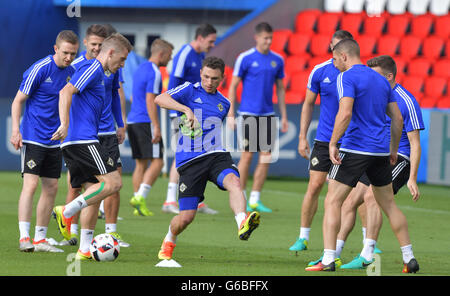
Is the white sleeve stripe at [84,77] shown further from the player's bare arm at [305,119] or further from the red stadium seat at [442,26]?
the red stadium seat at [442,26]

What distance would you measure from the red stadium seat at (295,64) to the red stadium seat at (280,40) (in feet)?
1.47

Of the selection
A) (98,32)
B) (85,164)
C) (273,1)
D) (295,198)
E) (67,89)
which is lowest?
(295,198)

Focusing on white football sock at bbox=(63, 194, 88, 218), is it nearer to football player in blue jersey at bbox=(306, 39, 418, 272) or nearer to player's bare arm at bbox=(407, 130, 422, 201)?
football player in blue jersey at bbox=(306, 39, 418, 272)

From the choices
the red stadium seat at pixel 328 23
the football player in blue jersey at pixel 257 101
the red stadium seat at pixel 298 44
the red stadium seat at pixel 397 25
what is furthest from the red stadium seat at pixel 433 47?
the football player in blue jersey at pixel 257 101

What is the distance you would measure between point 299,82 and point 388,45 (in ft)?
10.6

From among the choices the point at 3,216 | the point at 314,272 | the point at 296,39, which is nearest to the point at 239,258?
the point at 314,272

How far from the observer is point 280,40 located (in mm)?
23438

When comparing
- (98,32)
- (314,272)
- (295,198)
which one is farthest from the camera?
(295,198)

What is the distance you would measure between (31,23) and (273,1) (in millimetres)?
6500

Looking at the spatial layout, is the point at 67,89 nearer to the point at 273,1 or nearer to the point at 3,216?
the point at 3,216

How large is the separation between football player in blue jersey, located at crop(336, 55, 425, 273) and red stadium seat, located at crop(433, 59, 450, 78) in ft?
50.6

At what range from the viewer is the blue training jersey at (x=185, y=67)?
11.6 meters

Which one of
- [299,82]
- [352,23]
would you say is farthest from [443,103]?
[352,23]

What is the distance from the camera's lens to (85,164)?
7566 mm
